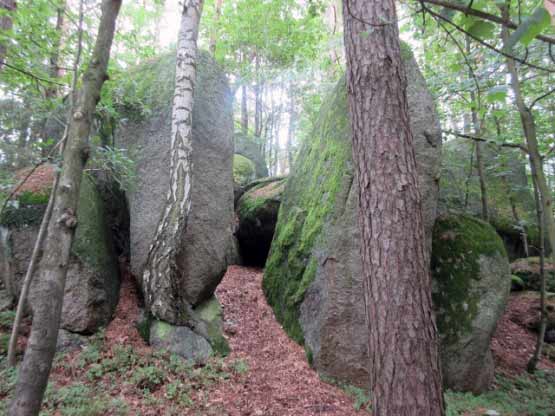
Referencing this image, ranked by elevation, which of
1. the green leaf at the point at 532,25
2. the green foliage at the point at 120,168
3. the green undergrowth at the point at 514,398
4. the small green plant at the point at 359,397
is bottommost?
the green undergrowth at the point at 514,398

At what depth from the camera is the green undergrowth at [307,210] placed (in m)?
5.80

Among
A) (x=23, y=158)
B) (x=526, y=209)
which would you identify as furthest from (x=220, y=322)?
(x=526, y=209)

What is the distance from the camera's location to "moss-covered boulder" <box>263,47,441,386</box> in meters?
4.92

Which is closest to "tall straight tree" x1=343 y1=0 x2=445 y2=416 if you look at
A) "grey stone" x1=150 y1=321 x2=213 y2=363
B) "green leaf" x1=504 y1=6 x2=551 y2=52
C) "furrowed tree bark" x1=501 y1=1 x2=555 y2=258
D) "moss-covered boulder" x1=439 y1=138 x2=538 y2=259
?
"green leaf" x1=504 y1=6 x2=551 y2=52

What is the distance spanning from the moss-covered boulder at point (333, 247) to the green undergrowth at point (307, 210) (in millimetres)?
18

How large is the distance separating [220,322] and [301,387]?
1658 millimetres

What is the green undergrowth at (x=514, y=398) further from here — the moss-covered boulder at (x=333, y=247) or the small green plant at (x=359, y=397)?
the moss-covered boulder at (x=333, y=247)

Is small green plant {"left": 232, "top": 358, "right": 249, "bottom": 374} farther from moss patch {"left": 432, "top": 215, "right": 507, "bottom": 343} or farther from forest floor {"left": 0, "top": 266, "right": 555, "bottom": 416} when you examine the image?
moss patch {"left": 432, "top": 215, "right": 507, "bottom": 343}

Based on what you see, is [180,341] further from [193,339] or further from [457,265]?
[457,265]

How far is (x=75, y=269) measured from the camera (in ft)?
16.3

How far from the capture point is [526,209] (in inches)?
390

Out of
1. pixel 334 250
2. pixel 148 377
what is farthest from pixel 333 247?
pixel 148 377

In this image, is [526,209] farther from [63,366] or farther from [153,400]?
[63,366]

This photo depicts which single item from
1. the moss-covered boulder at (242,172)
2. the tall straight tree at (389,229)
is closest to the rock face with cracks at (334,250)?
the tall straight tree at (389,229)
